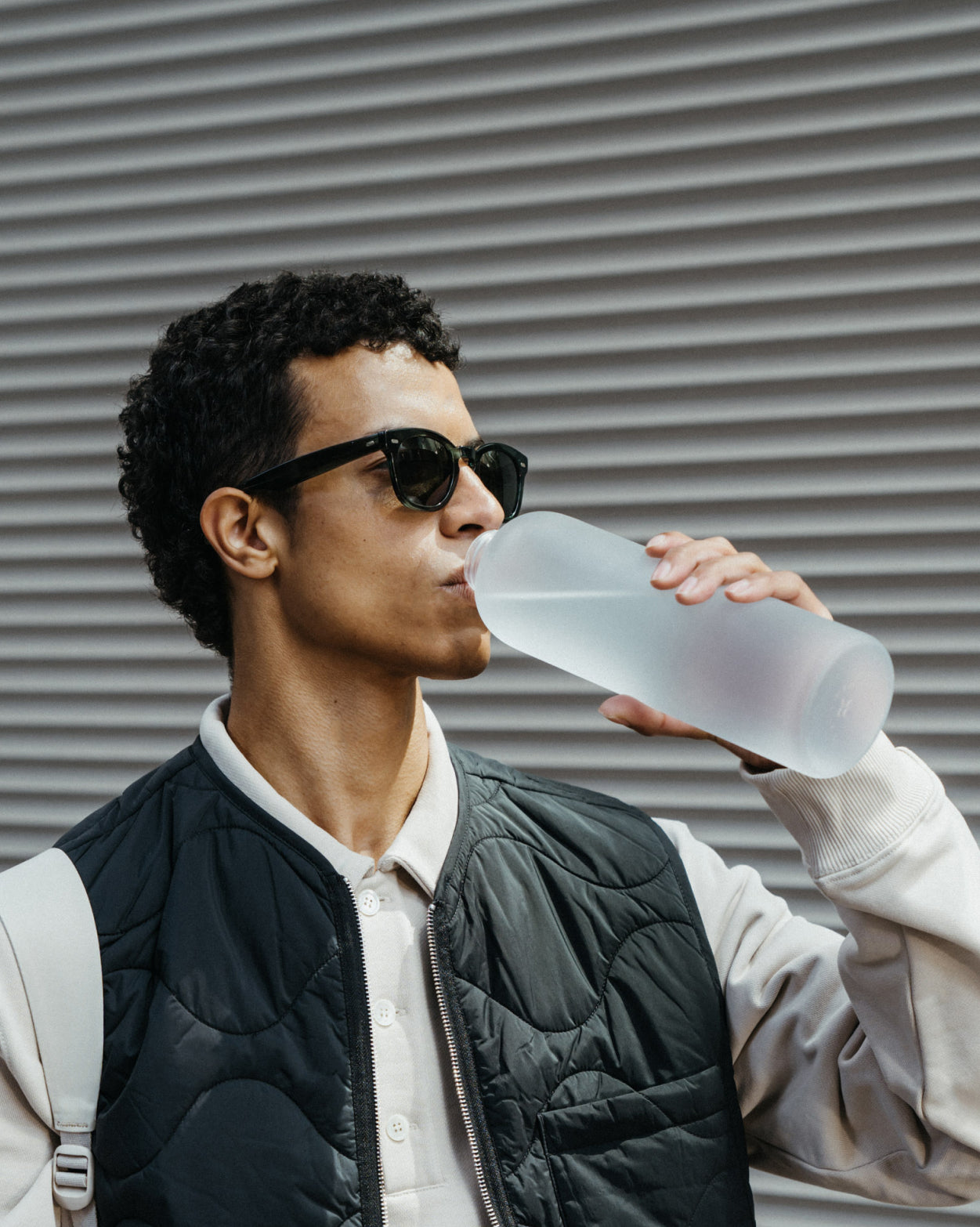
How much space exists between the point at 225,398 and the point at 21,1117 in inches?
40.7

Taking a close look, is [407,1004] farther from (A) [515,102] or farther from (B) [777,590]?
(A) [515,102]

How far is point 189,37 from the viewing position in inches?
120

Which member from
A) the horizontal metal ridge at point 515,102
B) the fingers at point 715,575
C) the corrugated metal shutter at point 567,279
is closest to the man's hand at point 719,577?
the fingers at point 715,575

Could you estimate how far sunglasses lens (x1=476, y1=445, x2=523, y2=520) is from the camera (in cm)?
170

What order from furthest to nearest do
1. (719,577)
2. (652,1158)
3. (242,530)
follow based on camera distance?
(242,530) < (652,1158) < (719,577)

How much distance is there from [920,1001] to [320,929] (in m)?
0.73

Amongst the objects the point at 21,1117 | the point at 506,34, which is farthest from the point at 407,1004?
the point at 506,34

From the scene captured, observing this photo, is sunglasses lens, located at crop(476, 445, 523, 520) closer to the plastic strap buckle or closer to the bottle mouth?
the bottle mouth

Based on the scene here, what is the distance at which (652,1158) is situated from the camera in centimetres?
146

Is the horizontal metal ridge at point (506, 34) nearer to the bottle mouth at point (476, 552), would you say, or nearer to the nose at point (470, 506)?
the nose at point (470, 506)

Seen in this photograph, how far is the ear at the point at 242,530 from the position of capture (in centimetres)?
169

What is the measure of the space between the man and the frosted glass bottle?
6 cm

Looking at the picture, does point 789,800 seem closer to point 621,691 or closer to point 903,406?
point 621,691

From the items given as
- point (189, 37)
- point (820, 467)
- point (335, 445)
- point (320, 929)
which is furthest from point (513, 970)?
point (189, 37)
